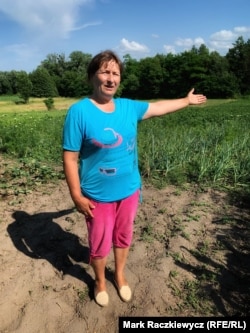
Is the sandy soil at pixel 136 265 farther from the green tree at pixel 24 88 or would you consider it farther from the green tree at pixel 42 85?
the green tree at pixel 42 85

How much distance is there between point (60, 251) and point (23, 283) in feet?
1.67

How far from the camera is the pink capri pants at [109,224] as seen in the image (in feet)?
6.77

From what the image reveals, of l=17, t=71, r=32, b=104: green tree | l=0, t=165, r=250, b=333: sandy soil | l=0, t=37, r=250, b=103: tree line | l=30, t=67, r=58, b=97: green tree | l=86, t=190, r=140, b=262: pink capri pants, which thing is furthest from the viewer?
l=30, t=67, r=58, b=97: green tree

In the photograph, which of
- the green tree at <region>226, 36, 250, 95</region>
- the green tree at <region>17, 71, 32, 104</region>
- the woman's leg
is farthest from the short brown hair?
the green tree at <region>17, 71, 32, 104</region>

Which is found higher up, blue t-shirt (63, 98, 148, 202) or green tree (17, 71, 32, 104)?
blue t-shirt (63, 98, 148, 202)

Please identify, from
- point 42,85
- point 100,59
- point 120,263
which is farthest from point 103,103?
point 42,85

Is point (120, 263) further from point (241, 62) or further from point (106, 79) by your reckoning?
point (241, 62)

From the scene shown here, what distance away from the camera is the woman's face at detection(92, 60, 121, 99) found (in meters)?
1.86

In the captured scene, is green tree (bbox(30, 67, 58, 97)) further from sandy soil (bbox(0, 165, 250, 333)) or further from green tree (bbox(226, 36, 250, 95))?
sandy soil (bbox(0, 165, 250, 333))

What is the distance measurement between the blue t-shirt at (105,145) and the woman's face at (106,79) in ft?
0.31

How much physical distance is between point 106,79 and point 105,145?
1.27ft

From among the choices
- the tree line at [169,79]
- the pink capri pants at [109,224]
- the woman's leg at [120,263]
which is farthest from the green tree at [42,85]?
the pink capri pants at [109,224]

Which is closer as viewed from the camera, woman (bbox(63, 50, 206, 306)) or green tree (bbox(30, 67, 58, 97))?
woman (bbox(63, 50, 206, 306))

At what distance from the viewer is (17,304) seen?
2365 millimetres
